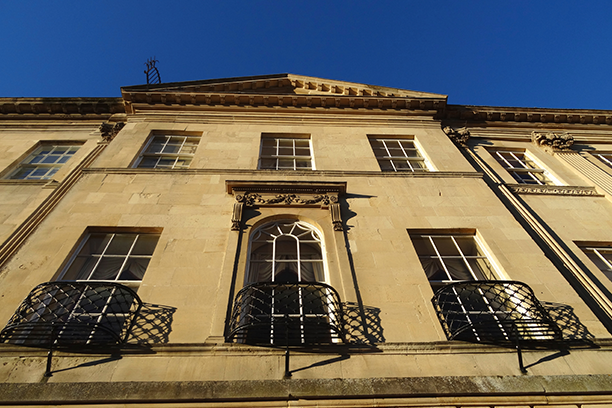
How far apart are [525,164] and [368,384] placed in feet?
39.8

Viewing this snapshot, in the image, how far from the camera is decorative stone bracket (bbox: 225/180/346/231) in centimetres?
967

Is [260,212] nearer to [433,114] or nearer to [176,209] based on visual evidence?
[176,209]

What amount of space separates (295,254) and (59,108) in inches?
505

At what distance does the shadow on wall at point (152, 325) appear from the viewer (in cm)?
630

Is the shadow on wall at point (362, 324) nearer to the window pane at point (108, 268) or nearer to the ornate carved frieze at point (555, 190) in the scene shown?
the window pane at point (108, 268)

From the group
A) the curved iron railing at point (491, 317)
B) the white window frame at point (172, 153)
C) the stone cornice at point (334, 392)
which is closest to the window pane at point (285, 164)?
the white window frame at point (172, 153)

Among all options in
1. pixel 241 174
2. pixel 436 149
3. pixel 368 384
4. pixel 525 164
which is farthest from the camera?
pixel 525 164

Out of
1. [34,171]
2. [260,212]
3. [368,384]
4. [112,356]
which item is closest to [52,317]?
[112,356]

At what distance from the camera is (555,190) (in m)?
12.0

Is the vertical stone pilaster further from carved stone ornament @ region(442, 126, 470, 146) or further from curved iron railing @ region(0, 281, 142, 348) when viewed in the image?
curved iron railing @ region(0, 281, 142, 348)

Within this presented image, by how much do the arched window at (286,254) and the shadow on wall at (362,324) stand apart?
3.64 feet

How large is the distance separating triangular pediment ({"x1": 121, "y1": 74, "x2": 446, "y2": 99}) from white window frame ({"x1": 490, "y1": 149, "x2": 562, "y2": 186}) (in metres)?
3.35

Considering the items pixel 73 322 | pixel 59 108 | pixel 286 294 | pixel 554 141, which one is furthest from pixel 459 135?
pixel 59 108

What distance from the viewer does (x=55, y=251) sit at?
26.2 ft
